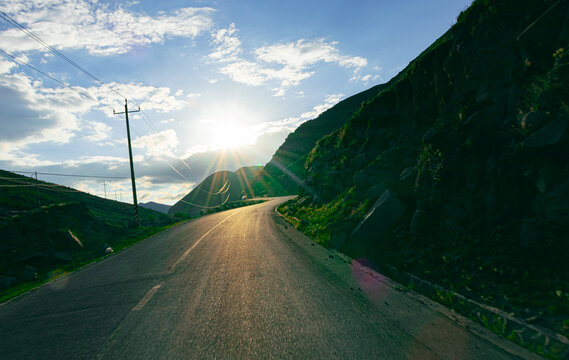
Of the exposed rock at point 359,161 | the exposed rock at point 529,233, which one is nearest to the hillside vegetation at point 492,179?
the exposed rock at point 529,233

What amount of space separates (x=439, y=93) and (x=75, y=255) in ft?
57.2

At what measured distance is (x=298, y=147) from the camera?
95.1m

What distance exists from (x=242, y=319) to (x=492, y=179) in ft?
19.5

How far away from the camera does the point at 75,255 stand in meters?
12.3

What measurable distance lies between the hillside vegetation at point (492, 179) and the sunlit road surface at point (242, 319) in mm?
1275

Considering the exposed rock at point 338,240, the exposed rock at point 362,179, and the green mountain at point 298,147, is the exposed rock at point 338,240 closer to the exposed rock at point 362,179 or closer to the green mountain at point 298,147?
the exposed rock at point 362,179

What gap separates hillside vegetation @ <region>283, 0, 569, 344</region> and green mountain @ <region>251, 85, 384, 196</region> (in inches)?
2367

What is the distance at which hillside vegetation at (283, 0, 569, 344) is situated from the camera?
4.20 metres

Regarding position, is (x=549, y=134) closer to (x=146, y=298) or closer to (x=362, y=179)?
(x=362, y=179)

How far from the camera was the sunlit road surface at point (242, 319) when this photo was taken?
304cm

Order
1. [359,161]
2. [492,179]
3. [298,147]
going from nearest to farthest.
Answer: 1. [492,179]
2. [359,161]
3. [298,147]

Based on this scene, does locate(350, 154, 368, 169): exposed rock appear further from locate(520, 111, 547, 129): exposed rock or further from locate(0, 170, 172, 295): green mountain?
locate(0, 170, 172, 295): green mountain

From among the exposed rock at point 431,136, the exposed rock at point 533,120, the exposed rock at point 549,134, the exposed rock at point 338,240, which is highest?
the exposed rock at point 431,136

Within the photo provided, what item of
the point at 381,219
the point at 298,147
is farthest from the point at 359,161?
the point at 298,147
